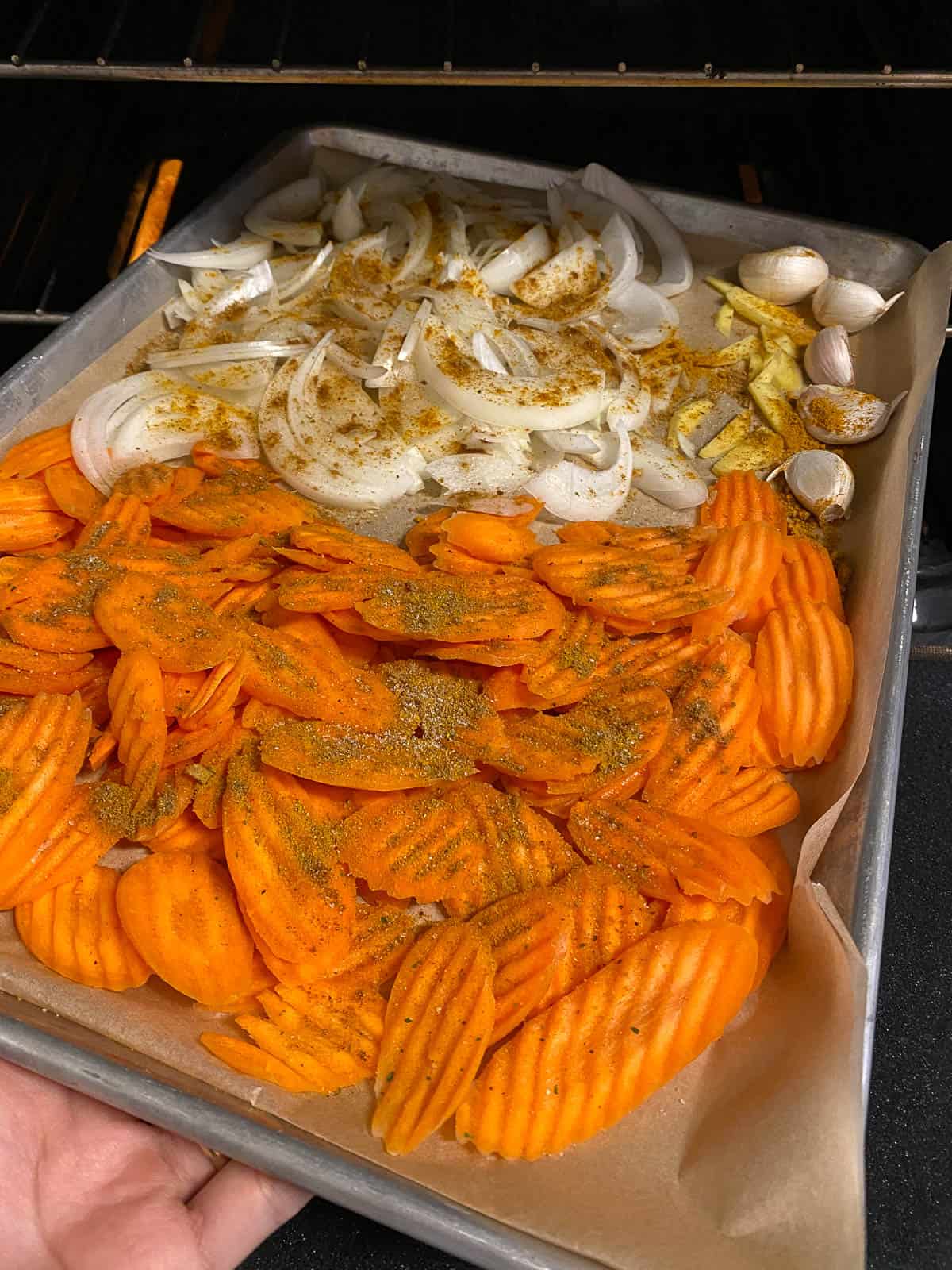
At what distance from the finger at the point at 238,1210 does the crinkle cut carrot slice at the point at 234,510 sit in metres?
0.86

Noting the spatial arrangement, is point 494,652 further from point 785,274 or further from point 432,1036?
point 785,274

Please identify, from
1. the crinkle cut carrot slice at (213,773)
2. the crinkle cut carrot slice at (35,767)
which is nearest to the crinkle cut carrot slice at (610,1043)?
the crinkle cut carrot slice at (213,773)

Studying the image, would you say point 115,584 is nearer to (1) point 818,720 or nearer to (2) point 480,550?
(2) point 480,550

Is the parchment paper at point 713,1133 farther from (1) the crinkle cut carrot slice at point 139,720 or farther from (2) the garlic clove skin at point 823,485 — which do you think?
(2) the garlic clove skin at point 823,485

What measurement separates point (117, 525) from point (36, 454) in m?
0.28

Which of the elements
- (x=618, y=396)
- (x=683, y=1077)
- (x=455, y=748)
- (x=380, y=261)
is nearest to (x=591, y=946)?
(x=683, y=1077)

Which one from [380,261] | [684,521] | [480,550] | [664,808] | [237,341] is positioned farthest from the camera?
[380,261]

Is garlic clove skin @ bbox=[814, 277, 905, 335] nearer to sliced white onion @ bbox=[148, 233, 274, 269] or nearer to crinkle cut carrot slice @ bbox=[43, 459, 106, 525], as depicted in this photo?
sliced white onion @ bbox=[148, 233, 274, 269]

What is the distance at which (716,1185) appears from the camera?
3.41 ft

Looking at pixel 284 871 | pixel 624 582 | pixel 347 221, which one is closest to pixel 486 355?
pixel 347 221

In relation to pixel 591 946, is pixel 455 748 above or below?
above

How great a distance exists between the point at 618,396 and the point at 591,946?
3.38 feet

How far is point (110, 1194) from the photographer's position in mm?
1232

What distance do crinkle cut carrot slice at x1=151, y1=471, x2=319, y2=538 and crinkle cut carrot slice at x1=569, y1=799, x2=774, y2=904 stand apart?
2.15ft
